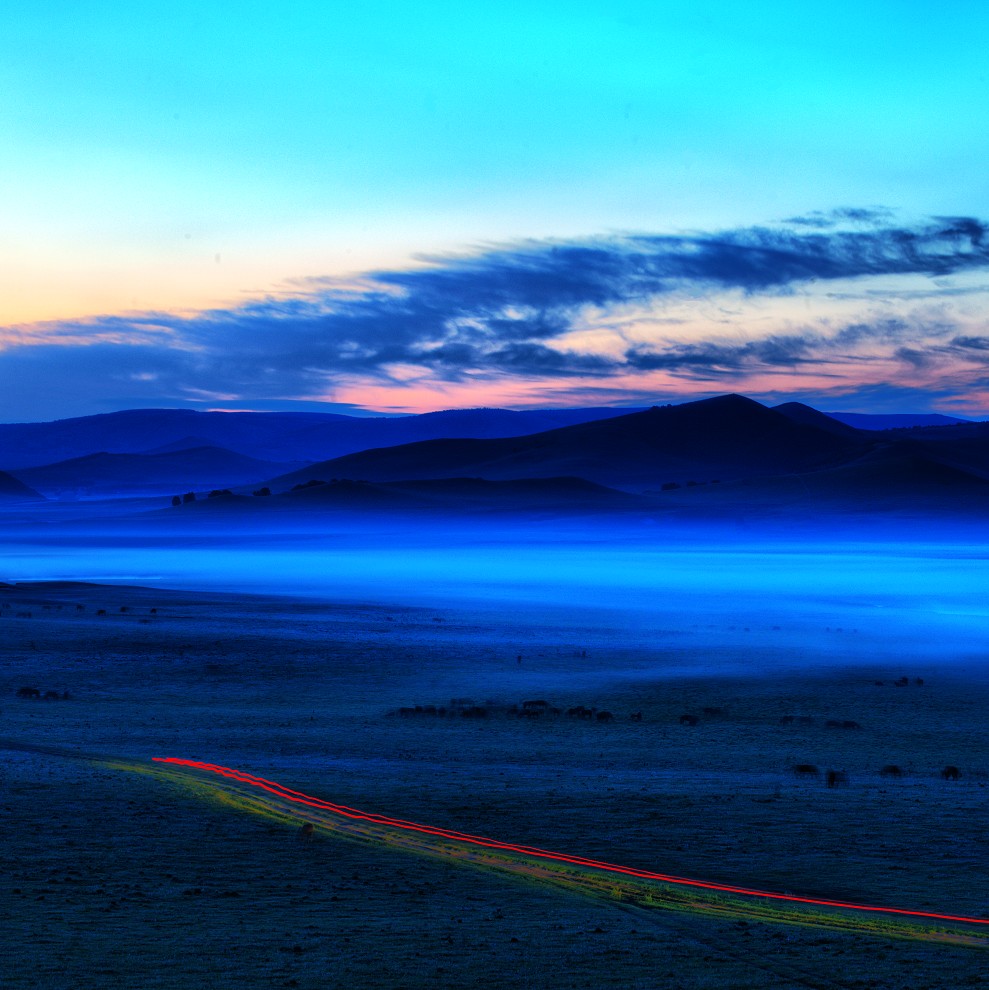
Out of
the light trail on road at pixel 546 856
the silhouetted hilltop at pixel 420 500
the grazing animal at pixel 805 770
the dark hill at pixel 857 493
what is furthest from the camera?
the silhouetted hilltop at pixel 420 500

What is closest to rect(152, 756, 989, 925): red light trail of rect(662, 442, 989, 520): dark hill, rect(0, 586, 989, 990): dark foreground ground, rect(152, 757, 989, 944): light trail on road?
rect(152, 757, 989, 944): light trail on road

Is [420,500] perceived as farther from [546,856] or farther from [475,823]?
[546,856]

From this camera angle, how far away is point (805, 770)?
51.4 feet

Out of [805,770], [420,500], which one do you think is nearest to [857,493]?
[420,500]

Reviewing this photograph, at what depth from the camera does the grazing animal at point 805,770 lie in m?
15.4

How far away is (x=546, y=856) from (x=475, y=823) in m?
1.32

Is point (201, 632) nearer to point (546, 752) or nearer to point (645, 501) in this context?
point (546, 752)

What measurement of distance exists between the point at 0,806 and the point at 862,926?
25.8ft

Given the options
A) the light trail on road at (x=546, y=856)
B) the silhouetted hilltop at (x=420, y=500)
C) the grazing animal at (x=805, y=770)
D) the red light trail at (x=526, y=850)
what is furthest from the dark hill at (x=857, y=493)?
the light trail on road at (x=546, y=856)

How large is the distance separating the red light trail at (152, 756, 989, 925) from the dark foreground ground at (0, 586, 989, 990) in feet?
0.85

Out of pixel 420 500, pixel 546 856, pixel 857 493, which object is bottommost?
pixel 546 856

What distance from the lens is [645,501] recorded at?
138000 mm

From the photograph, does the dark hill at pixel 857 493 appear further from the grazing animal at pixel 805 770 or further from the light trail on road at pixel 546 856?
the light trail on road at pixel 546 856

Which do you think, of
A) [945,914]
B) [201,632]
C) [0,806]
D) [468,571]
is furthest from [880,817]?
[468,571]
